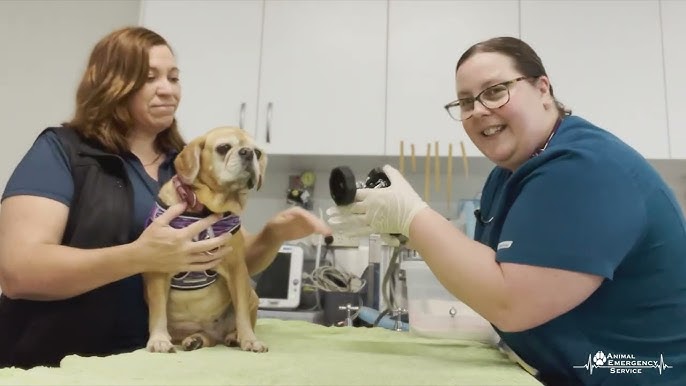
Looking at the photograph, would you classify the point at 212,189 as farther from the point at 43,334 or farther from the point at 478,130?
the point at 478,130

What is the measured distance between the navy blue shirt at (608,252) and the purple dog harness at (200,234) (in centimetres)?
52

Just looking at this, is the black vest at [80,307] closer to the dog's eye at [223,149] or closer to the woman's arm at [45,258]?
the woman's arm at [45,258]

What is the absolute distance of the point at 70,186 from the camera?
3.29 ft

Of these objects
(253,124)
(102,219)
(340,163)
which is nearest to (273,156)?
(253,124)

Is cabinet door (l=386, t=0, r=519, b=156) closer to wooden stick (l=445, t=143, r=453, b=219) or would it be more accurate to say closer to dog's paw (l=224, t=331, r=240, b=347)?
wooden stick (l=445, t=143, r=453, b=219)

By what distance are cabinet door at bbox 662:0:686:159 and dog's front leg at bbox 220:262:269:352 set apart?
1.80 metres

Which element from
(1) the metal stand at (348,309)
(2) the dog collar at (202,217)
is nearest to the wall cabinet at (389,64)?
(1) the metal stand at (348,309)

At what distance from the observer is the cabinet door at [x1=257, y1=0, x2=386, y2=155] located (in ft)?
6.98

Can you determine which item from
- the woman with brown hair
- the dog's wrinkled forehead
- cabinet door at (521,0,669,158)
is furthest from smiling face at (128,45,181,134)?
cabinet door at (521,0,669,158)

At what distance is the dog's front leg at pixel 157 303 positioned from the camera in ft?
3.07

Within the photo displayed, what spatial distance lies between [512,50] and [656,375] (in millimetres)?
588

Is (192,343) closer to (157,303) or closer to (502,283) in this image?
(157,303)

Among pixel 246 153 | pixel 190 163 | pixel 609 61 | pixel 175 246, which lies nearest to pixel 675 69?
pixel 609 61

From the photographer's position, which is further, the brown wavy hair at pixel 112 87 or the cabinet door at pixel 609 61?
the cabinet door at pixel 609 61
